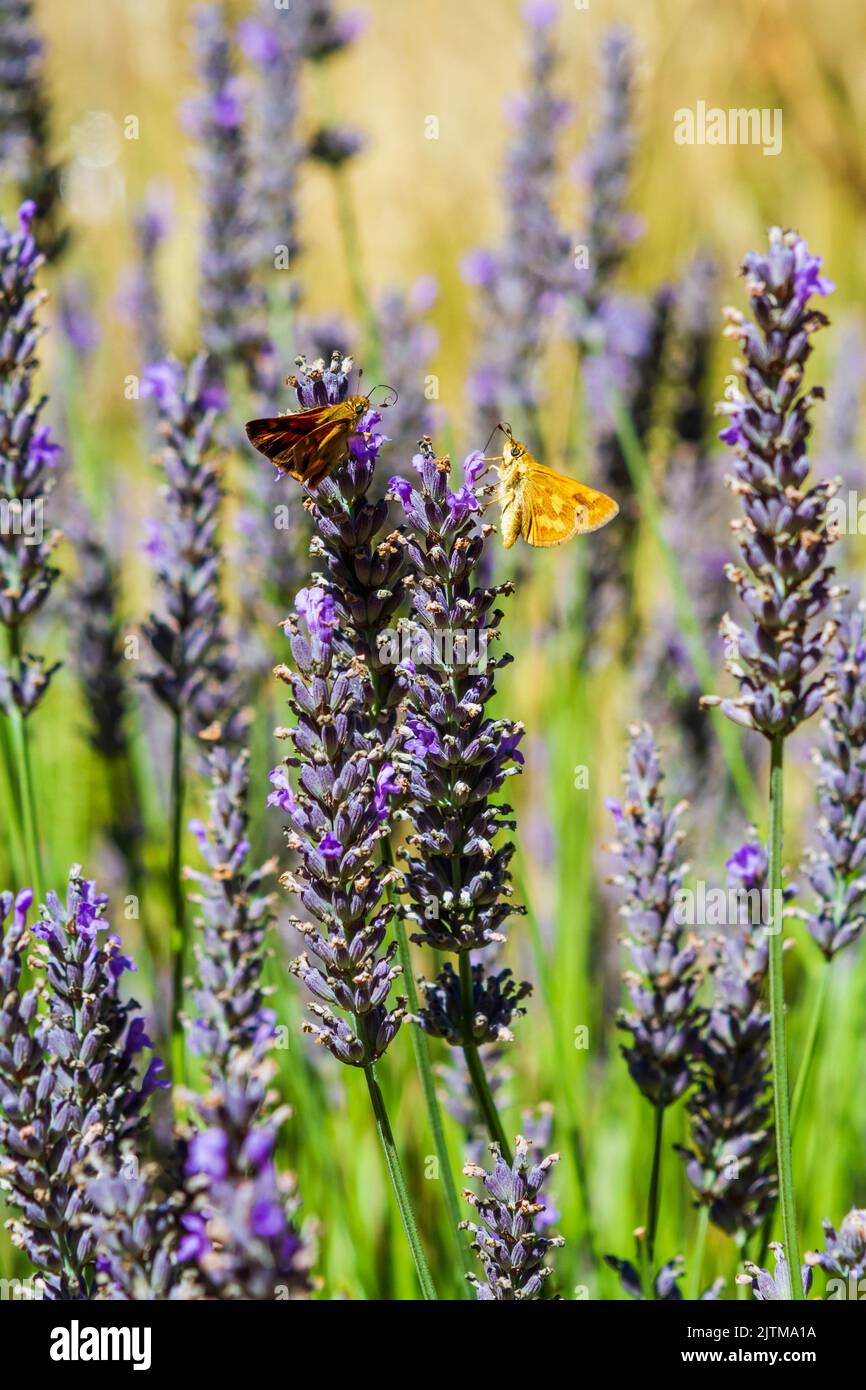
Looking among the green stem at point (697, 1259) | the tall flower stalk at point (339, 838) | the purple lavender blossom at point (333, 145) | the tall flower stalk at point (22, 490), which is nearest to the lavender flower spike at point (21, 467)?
the tall flower stalk at point (22, 490)

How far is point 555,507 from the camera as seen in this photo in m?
1.75

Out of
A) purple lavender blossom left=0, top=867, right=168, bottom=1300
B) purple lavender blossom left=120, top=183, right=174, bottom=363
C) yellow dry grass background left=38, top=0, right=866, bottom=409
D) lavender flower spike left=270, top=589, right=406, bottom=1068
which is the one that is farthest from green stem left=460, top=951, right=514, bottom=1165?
yellow dry grass background left=38, top=0, right=866, bottom=409

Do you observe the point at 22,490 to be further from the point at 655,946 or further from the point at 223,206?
the point at 223,206

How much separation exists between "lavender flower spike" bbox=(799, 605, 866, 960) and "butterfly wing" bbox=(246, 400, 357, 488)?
645mm

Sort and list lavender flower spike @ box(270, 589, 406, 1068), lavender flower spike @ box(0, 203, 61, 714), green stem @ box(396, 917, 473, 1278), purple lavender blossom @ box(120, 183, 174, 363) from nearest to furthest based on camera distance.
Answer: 1. lavender flower spike @ box(270, 589, 406, 1068)
2. green stem @ box(396, 917, 473, 1278)
3. lavender flower spike @ box(0, 203, 61, 714)
4. purple lavender blossom @ box(120, 183, 174, 363)

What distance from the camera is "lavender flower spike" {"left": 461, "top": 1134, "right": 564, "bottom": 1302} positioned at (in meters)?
1.29

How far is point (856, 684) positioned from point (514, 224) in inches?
80.3

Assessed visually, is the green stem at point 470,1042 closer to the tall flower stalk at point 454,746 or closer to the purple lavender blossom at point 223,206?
the tall flower stalk at point 454,746

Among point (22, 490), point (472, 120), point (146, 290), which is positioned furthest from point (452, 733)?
point (472, 120)

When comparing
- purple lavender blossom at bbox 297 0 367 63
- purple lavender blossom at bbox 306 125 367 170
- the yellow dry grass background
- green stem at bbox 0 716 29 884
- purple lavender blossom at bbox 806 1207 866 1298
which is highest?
the yellow dry grass background

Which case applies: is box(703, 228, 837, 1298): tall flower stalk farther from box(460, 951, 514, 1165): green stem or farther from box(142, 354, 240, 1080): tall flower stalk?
box(142, 354, 240, 1080): tall flower stalk

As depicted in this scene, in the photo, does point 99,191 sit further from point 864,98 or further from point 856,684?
point 856,684

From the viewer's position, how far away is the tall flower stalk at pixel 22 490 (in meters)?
1.68
